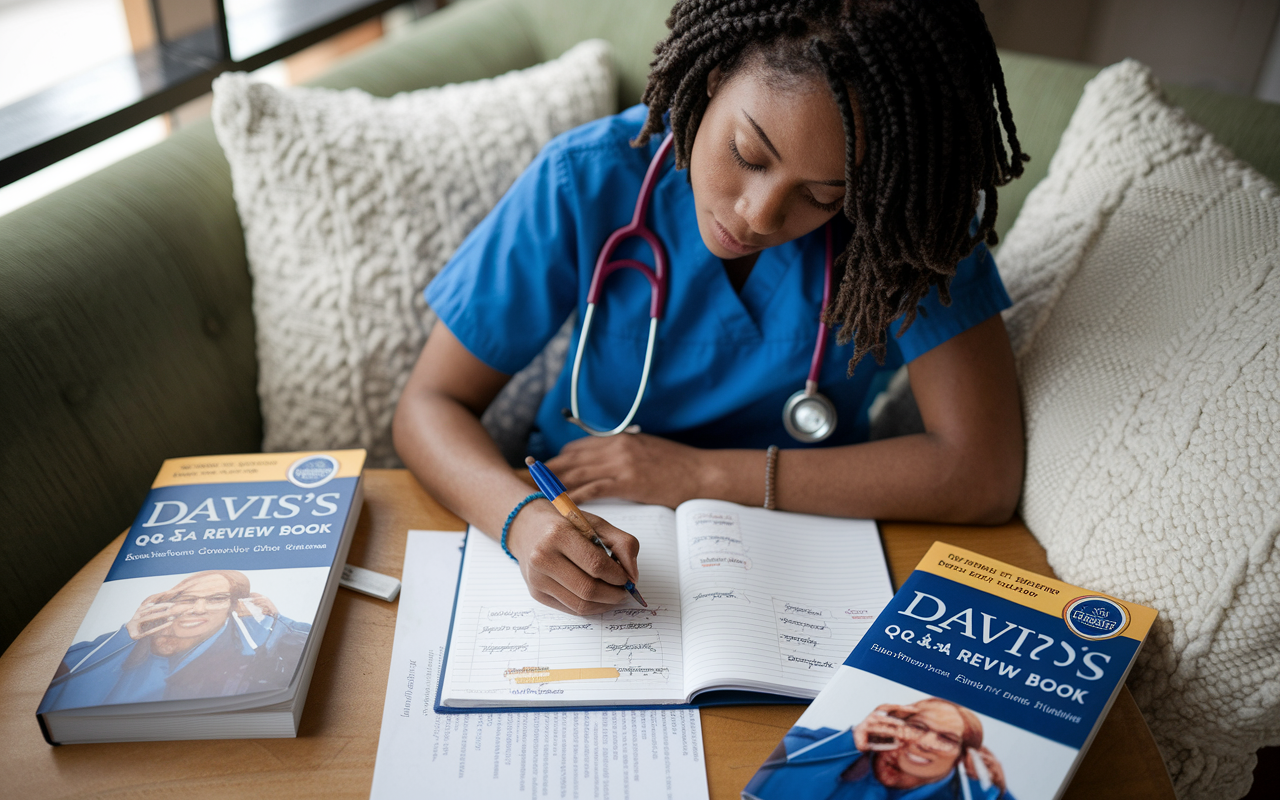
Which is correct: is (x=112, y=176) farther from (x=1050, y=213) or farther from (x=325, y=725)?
(x=1050, y=213)

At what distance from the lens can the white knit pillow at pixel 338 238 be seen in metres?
1.18

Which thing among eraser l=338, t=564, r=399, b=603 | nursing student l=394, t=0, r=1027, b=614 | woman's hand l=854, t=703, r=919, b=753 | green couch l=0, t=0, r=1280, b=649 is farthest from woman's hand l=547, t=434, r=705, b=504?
green couch l=0, t=0, r=1280, b=649

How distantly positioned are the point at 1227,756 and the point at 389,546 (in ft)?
2.85

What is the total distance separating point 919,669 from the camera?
2.41 ft

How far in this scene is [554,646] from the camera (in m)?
0.78

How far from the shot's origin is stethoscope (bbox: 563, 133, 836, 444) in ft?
3.48

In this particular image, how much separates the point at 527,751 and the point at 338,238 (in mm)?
788

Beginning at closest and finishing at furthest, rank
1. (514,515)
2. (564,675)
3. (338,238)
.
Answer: (564,675) → (514,515) → (338,238)

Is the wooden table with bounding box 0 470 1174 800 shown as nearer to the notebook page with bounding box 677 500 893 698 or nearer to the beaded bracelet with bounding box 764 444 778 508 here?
the notebook page with bounding box 677 500 893 698

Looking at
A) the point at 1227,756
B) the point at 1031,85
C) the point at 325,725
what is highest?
the point at 1031,85

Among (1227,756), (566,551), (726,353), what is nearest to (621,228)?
(726,353)

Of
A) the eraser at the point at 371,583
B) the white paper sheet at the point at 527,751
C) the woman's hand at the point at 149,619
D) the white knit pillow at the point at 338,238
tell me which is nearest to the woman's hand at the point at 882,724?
the white paper sheet at the point at 527,751

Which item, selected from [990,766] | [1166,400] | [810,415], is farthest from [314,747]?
[1166,400]

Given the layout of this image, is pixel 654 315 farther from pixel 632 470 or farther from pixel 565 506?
pixel 565 506
